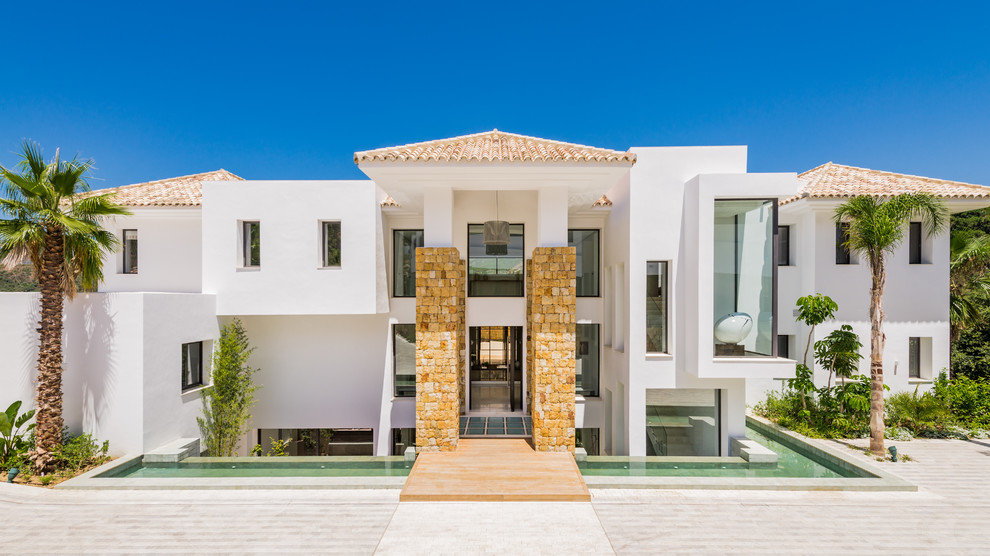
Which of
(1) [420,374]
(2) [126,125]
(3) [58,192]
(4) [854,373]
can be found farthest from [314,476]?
(2) [126,125]

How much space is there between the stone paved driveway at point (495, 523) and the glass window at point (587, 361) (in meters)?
6.08

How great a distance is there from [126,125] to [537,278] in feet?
94.9

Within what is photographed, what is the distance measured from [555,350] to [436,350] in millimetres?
3031

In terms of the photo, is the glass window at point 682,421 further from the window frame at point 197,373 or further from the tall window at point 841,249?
the window frame at point 197,373

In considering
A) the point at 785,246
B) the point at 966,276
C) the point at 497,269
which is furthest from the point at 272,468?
the point at 966,276

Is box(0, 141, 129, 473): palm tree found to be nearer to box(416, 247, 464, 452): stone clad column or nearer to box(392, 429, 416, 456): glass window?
box(416, 247, 464, 452): stone clad column

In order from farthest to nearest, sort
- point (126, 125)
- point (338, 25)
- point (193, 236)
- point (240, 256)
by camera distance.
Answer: point (126, 125)
point (338, 25)
point (193, 236)
point (240, 256)

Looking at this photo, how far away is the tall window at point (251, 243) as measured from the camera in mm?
13797

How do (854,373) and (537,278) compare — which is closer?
(537,278)

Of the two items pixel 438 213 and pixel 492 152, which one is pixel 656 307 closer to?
pixel 492 152

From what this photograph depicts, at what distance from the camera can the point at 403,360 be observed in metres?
15.1

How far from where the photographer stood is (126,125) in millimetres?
25719

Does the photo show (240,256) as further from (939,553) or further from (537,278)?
(939,553)

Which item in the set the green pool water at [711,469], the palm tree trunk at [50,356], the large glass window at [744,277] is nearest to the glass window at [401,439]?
the green pool water at [711,469]
